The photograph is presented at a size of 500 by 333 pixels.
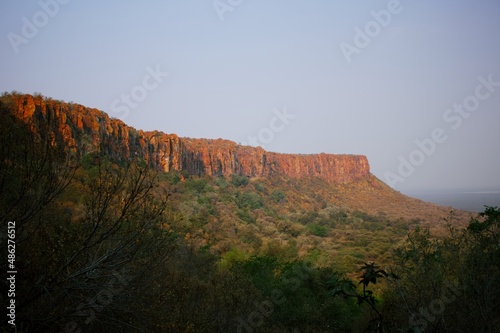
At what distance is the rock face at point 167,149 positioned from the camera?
29.9 ft

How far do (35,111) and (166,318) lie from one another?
34.9 metres

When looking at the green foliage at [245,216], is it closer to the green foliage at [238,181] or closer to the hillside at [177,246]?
the hillside at [177,246]

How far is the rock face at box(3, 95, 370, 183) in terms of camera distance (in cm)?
912

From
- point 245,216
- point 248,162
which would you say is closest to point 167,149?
point 245,216

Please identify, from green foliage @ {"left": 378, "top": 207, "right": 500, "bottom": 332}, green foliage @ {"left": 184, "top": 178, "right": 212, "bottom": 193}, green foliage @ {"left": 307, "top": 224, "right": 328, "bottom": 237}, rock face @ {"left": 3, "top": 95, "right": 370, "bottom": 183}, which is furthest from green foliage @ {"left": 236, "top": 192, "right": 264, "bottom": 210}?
green foliage @ {"left": 378, "top": 207, "right": 500, "bottom": 332}

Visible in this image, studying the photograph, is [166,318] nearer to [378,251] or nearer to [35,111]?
[35,111]

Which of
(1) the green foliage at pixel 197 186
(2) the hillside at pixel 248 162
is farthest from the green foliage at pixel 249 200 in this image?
(2) the hillside at pixel 248 162

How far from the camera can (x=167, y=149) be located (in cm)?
6344

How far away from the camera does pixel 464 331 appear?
7988 millimetres

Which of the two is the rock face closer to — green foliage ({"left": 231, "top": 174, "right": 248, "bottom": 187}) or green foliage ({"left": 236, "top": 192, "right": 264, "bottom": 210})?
green foliage ({"left": 231, "top": 174, "right": 248, "bottom": 187})

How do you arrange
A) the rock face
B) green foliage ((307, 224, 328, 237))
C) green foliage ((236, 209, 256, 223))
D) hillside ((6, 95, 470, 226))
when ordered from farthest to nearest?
green foliage ((307, 224, 328, 237)) < green foliage ((236, 209, 256, 223)) < hillside ((6, 95, 470, 226)) < the rock face

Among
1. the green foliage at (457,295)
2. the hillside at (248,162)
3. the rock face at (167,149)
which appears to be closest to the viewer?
the green foliage at (457,295)

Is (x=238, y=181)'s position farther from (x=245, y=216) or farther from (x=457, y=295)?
(x=457, y=295)

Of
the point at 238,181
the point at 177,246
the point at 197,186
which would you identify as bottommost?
the point at 177,246
